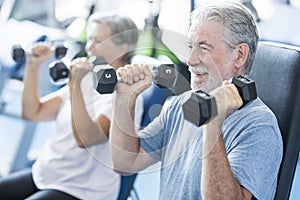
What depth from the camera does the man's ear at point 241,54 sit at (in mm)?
1331

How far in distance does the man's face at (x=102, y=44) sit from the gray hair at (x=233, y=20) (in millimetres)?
670

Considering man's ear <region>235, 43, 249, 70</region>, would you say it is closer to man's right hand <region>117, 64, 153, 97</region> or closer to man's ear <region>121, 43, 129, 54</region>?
man's right hand <region>117, 64, 153, 97</region>

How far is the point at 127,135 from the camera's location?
155cm

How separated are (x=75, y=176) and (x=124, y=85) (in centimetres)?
78

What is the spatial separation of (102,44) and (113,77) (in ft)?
2.37

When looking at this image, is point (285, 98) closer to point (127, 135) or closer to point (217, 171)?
point (217, 171)

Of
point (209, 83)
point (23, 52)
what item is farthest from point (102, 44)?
point (209, 83)

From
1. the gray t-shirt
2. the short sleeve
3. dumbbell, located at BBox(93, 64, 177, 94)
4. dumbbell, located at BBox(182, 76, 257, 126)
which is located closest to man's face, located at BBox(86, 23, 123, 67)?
the gray t-shirt

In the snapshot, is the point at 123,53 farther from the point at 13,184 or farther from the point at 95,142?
the point at 13,184

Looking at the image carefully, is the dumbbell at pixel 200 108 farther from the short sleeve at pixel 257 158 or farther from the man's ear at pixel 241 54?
the man's ear at pixel 241 54

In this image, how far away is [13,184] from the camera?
80.5 inches

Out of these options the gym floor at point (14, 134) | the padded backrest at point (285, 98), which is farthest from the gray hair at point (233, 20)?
the gym floor at point (14, 134)

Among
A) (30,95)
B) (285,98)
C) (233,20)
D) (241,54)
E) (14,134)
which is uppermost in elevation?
(233,20)

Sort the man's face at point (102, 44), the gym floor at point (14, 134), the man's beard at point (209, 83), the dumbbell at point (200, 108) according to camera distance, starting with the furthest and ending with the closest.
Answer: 1. the gym floor at point (14, 134)
2. the man's face at point (102, 44)
3. the man's beard at point (209, 83)
4. the dumbbell at point (200, 108)
